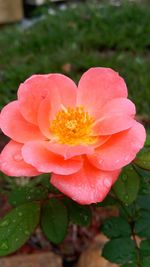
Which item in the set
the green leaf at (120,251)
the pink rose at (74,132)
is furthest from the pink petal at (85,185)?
the green leaf at (120,251)

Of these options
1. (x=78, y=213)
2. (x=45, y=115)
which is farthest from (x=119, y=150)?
(x=78, y=213)

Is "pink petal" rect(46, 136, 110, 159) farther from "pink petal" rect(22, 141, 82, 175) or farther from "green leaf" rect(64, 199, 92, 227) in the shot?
"green leaf" rect(64, 199, 92, 227)

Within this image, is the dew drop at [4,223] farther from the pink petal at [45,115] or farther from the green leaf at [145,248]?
the green leaf at [145,248]

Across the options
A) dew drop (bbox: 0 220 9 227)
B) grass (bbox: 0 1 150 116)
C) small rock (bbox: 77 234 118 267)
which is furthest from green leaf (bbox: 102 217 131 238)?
grass (bbox: 0 1 150 116)

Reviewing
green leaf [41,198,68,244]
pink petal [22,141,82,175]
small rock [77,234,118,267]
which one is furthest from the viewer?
small rock [77,234,118,267]

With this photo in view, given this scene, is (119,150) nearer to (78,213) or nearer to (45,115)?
(45,115)

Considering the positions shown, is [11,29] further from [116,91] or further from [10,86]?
[116,91]

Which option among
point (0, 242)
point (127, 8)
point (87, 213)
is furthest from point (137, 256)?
point (127, 8)
